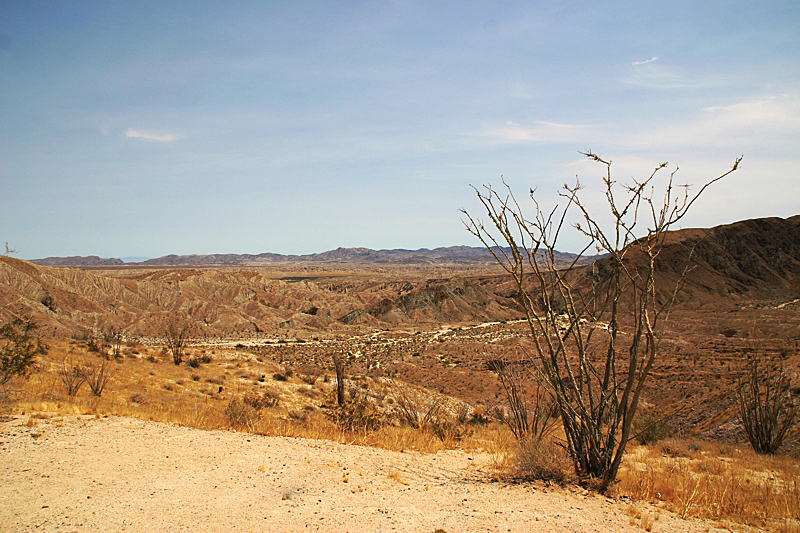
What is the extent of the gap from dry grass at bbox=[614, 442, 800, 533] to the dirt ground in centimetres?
55

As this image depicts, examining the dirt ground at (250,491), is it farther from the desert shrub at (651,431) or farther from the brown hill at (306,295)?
the brown hill at (306,295)

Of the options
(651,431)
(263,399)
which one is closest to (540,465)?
(651,431)

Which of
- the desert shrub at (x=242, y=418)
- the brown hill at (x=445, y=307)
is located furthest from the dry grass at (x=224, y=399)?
the brown hill at (x=445, y=307)

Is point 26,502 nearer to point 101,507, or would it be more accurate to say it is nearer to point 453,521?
point 101,507

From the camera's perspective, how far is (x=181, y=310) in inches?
2522

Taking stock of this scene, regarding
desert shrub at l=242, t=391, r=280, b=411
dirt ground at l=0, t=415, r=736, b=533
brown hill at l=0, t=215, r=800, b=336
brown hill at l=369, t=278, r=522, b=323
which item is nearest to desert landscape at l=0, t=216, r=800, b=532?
dirt ground at l=0, t=415, r=736, b=533

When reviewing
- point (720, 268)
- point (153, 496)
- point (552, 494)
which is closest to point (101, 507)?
point (153, 496)

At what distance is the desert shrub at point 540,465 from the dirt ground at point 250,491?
388mm

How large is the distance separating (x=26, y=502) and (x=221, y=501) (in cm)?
222

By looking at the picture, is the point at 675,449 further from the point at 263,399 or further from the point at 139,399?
the point at 139,399

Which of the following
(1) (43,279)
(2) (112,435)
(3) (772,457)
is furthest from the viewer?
(1) (43,279)

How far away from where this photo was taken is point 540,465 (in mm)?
6980

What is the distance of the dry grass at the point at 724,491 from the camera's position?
5754 mm

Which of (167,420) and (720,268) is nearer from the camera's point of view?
(167,420)
